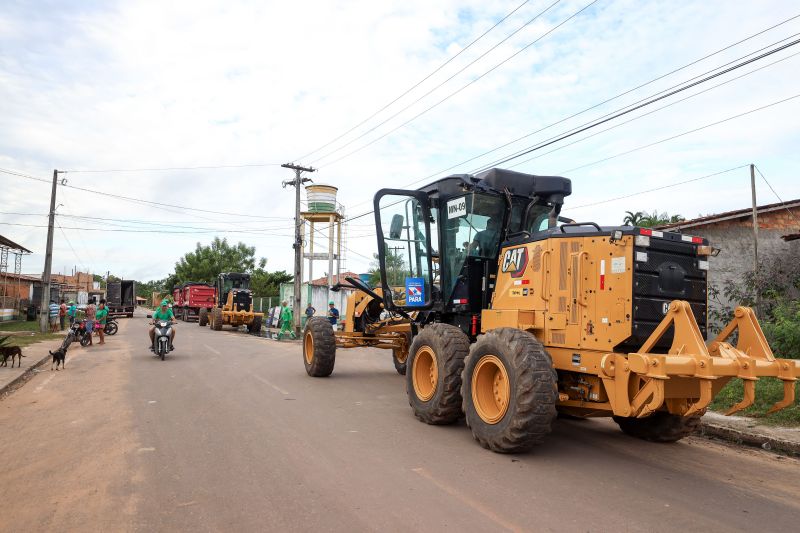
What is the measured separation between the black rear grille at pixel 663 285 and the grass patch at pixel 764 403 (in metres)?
2.50

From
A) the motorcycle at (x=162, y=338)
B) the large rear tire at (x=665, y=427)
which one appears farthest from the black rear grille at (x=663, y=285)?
the motorcycle at (x=162, y=338)

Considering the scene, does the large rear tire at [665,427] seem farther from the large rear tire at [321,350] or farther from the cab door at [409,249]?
the large rear tire at [321,350]

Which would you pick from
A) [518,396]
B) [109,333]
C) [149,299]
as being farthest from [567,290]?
[149,299]

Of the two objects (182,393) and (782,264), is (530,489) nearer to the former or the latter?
(182,393)

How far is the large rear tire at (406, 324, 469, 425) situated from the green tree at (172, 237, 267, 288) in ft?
205

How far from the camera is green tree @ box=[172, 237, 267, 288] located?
224ft

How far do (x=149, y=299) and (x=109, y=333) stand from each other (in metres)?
128

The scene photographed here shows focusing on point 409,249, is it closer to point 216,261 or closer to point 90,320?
point 90,320

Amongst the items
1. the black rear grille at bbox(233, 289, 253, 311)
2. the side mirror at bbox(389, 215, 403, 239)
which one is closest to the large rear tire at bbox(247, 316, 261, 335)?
the black rear grille at bbox(233, 289, 253, 311)

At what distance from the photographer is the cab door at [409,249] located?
8.69 metres

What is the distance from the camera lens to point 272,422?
728cm

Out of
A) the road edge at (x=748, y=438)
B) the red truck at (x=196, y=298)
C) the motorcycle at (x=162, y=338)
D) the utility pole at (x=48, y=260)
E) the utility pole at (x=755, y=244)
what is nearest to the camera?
the road edge at (x=748, y=438)

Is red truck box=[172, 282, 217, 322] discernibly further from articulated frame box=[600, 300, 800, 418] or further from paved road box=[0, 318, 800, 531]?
articulated frame box=[600, 300, 800, 418]

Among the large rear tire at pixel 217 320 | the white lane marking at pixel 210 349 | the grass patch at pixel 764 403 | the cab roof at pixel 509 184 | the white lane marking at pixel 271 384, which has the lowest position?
the white lane marking at pixel 271 384
